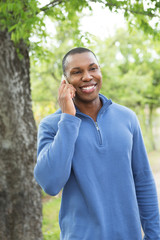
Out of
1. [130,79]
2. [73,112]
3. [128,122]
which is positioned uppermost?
[73,112]

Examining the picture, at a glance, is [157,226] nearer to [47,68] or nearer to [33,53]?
[33,53]

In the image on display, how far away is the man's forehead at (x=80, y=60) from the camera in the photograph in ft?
7.16

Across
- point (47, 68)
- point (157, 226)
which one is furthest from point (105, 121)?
point (47, 68)

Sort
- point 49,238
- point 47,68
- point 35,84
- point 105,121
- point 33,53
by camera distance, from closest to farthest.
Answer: point 105,121 < point 33,53 < point 49,238 < point 47,68 < point 35,84

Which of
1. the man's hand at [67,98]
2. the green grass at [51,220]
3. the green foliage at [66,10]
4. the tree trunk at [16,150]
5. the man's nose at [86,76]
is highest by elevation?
the green foliage at [66,10]

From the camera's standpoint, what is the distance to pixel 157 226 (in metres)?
2.18

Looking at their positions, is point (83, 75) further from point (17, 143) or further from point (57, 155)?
point (17, 143)

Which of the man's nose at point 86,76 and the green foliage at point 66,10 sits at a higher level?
the green foliage at point 66,10

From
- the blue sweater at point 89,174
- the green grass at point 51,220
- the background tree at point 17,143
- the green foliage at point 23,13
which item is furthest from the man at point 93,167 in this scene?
the green grass at point 51,220

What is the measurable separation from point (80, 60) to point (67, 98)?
32 cm

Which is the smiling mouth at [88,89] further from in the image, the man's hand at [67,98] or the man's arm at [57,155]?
the man's arm at [57,155]

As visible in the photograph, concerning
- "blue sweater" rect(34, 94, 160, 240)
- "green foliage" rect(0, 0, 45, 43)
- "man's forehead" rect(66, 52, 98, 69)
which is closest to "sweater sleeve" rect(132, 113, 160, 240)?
"blue sweater" rect(34, 94, 160, 240)

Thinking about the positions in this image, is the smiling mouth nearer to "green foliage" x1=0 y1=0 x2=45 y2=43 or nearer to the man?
the man

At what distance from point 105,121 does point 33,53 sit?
393cm
